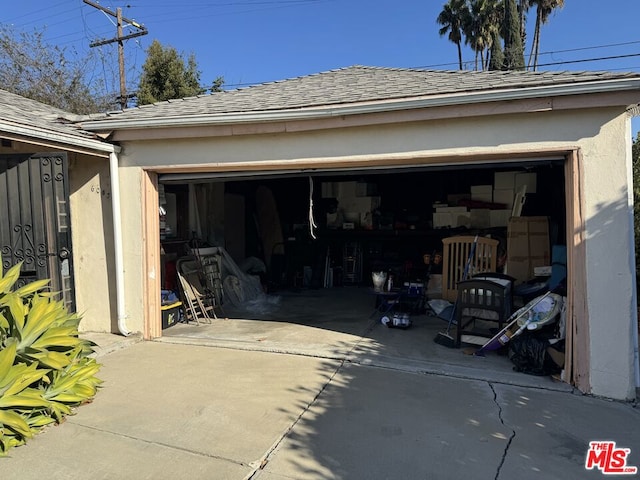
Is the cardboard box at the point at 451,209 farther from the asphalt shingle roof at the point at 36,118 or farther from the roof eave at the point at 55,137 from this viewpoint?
the asphalt shingle roof at the point at 36,118

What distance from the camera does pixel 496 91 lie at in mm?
4309

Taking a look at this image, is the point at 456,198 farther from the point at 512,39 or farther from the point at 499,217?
the point at 512,39

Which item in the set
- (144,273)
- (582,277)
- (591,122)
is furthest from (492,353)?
(144,273)

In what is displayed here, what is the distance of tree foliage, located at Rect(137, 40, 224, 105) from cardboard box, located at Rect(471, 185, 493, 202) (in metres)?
13.7

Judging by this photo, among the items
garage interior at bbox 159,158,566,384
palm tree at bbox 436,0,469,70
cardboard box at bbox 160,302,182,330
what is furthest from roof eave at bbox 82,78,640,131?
palm tree at bbox 436,0,469,70

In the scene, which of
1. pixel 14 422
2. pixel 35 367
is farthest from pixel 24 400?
pixel 35 367

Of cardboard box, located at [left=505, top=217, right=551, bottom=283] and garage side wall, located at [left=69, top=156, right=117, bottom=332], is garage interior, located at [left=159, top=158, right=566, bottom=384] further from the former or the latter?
garage side wall, located at [left=69, top=156, right=117, bottom=332]

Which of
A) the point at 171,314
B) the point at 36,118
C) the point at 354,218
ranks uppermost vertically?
the point at 36,118

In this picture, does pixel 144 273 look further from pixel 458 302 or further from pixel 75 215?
pixel 458 302

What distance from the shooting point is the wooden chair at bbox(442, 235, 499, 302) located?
26.1 feet

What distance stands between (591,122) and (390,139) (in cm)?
210

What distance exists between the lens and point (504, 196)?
955 centimetres

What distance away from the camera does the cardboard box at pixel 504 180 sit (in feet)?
30.8

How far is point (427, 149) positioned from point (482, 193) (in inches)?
220
